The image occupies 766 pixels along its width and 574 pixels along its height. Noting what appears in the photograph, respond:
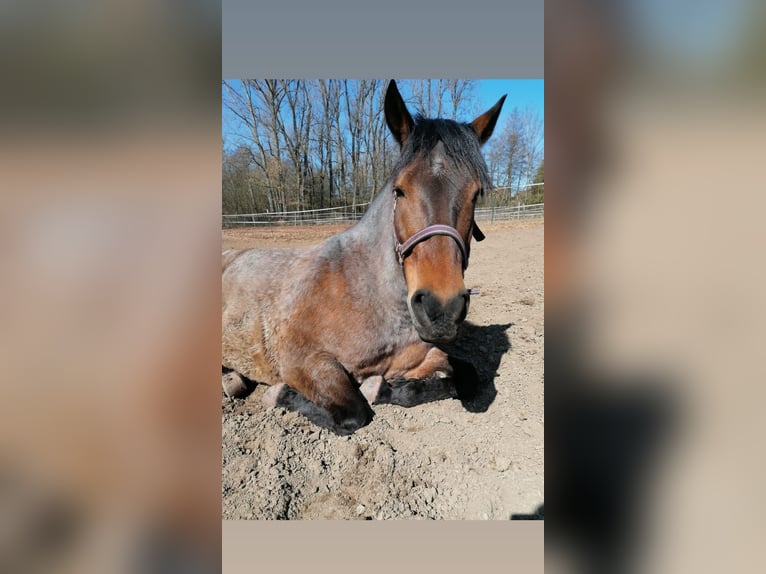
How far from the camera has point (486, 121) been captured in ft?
6.01

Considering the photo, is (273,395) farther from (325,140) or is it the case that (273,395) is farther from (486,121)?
(486,121)

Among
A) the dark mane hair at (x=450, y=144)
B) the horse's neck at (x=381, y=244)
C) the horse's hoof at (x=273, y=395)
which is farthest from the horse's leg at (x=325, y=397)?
the dark mane hair at (x=450, y=144)

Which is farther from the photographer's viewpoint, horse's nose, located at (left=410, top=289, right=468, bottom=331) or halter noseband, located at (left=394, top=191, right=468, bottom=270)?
halter noseband, located at (left=394, top=191, right=468, bottom=270)

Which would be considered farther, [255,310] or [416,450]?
[255,310]

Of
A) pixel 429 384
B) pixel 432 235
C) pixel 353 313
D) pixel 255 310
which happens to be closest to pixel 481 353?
pixel 429 384

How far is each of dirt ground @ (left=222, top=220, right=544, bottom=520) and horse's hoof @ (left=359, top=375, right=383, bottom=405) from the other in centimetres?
6

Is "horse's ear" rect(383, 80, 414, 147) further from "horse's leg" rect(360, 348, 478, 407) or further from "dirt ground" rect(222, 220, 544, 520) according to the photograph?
"horse's leg" rect(360, 348, 478, 407)

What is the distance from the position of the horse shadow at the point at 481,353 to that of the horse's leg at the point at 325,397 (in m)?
0.62

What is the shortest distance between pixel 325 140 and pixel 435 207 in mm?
875

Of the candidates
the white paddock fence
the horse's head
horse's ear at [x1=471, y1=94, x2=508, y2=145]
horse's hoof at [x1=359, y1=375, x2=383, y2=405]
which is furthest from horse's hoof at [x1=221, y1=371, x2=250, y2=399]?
horse's ear at [x1=471, y1=94, x2=508, y2=145]

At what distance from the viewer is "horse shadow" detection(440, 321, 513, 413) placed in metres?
2.02

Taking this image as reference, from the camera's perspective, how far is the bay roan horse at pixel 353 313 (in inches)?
66.8
